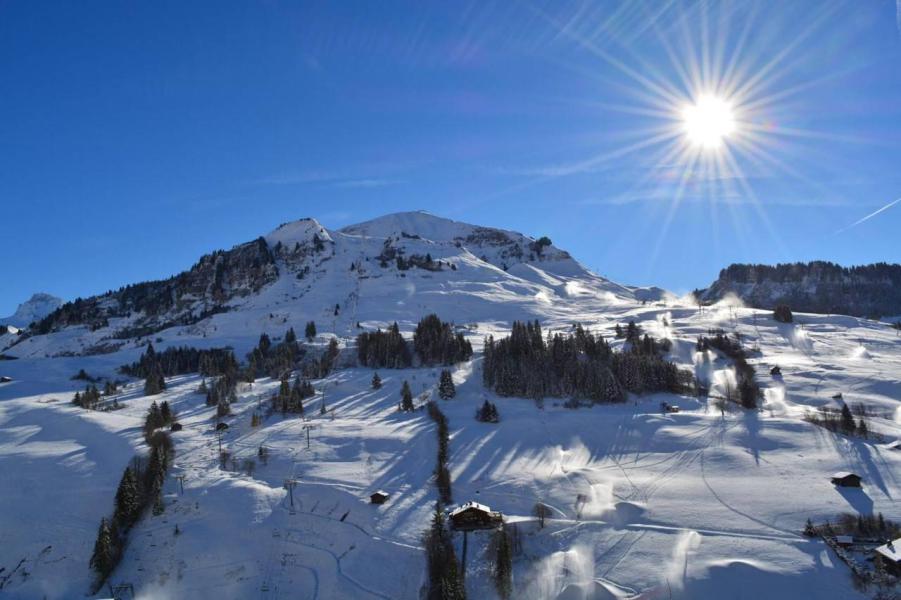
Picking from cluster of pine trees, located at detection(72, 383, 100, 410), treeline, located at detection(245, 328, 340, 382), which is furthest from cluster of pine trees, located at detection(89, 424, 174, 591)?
treeline, located at detection(245, 328, 340, 382)

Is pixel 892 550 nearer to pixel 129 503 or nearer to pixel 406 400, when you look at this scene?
pixel 406 400

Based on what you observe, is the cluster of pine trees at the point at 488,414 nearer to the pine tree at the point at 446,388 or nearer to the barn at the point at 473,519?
the pine tree at the point at 446,388

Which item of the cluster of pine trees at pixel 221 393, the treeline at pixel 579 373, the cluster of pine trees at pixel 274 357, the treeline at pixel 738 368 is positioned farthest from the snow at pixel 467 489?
the cluster of pine trees at pixel 274 357

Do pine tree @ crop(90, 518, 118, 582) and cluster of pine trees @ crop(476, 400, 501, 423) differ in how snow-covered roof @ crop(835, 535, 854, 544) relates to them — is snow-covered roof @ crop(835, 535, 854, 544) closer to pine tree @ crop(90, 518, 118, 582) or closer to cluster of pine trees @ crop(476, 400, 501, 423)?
cluster of pine trees @ crop(476, 400, 501, 423)

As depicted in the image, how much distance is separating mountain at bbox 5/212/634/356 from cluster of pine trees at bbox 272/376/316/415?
4790 cm

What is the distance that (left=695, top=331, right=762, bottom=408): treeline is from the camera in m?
64.3

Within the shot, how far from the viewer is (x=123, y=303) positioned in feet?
615

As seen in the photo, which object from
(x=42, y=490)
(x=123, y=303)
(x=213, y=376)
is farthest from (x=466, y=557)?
(x=123, y=303)

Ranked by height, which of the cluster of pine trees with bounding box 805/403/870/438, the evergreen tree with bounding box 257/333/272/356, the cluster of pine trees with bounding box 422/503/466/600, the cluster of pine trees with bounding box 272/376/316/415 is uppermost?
the evergreen tree with bounding box 257/333/272/356

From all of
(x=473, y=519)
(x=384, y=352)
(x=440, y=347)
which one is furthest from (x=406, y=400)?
(x=473, y=519)

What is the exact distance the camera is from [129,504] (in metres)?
40.1

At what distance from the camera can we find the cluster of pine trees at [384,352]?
93.4 metres

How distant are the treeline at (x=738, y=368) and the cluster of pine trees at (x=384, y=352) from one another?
50.1m

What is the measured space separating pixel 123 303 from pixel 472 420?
6733 inches
